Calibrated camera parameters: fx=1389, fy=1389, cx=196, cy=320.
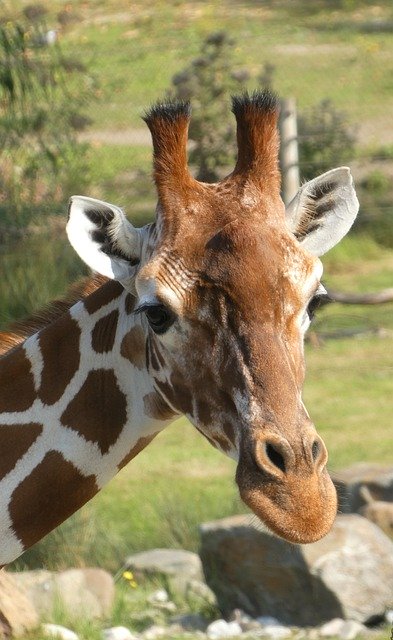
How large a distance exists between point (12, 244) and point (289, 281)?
736cm

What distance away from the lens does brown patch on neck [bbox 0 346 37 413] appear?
433 cm

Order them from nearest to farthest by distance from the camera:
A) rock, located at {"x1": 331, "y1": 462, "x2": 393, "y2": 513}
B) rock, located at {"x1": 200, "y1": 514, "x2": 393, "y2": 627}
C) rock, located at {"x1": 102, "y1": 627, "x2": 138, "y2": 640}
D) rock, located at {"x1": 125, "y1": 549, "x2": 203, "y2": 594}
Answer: rock, located at {"x1": 102, "y1": 627, "x2": 138, "y2": 640} → rock, located at {"x1": 200, "y1": 514, "x2": 393, "y2": 627} → rock, located at {"x1": 125, "y1": 549, "x2": 203, "y2": 594} → rock, located at {"x1": 331, "y1": 462, "x2": 393, "y2": 513}

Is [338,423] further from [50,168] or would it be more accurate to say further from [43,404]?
[43,404]

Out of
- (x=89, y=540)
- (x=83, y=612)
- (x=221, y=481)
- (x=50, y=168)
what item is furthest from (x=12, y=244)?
(x=83, y=612)

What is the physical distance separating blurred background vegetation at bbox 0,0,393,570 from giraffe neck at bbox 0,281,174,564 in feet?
2.86

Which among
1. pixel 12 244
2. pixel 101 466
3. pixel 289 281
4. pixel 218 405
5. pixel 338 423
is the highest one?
pixel 289 281

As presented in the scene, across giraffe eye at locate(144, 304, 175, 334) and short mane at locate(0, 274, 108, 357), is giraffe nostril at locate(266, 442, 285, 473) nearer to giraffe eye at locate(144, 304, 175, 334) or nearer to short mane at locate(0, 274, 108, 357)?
giraffe eye at locate(144, 304, 175, 334)

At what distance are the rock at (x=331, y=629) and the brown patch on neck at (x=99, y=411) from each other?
129 inches

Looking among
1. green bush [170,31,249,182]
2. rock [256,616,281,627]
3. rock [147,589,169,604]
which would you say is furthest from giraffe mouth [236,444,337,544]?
green bush [170,31,249,182]

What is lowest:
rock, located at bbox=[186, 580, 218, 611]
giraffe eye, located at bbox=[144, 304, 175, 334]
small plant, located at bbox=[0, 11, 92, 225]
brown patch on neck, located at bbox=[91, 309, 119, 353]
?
rock, located at bbox=[186, 580, 218, 611]

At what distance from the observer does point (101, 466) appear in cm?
419

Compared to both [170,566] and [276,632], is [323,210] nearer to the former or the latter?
[276,632]

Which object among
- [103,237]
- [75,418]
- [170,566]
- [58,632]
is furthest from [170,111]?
[170,566]

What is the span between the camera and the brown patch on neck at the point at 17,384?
4.33 m
